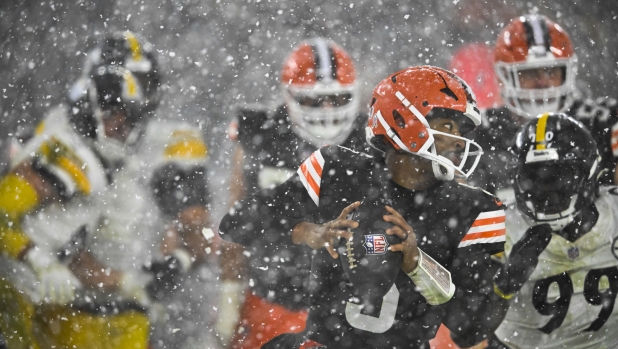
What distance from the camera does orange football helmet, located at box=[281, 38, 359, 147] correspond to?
120cm

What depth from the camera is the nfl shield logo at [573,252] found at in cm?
136

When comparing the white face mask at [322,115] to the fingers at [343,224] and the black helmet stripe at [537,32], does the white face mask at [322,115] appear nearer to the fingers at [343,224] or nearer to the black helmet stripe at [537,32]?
the fingers at [343,224]

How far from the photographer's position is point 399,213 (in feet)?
3.78

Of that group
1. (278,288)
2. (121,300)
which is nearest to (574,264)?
(278,288)

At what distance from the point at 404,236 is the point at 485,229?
0.58 ft

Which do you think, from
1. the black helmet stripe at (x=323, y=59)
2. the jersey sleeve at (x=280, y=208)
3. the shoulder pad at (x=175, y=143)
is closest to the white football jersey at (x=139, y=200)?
the shoulder pad at (x=175, y=143)

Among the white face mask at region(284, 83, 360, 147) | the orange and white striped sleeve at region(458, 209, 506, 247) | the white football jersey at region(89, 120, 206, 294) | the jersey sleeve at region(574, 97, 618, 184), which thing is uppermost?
the white football jersey at region(89, 120, 206, 294)

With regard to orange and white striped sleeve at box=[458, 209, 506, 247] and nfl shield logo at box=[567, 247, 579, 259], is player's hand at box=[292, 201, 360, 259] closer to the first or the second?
orange and white striped sleeve at box=[458, 209, 506, 247]

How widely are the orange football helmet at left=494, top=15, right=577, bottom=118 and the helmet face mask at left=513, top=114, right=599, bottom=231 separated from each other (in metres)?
0.03

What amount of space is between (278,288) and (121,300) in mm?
253

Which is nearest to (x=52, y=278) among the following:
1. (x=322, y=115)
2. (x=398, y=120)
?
(x=322, y=115)

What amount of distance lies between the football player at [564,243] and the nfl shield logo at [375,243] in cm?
35

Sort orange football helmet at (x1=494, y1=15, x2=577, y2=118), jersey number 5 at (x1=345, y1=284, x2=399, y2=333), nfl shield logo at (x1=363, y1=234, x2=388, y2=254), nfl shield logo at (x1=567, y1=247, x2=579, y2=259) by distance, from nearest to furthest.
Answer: nfl shield logo at (x1=363, y1=234, x2=388, y2=254), jersey number 5 at (x1=345, y1=284, x2=399, y2=333), orange football helmet at (x1=494, y1=15, x2=577, y2=118), nfl shield logo at (x1=567, y1=247, x2=579, y2=259)

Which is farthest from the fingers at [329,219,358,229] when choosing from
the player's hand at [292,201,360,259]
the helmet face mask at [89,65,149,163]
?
the helmet face mask at [89,65,149,163]
